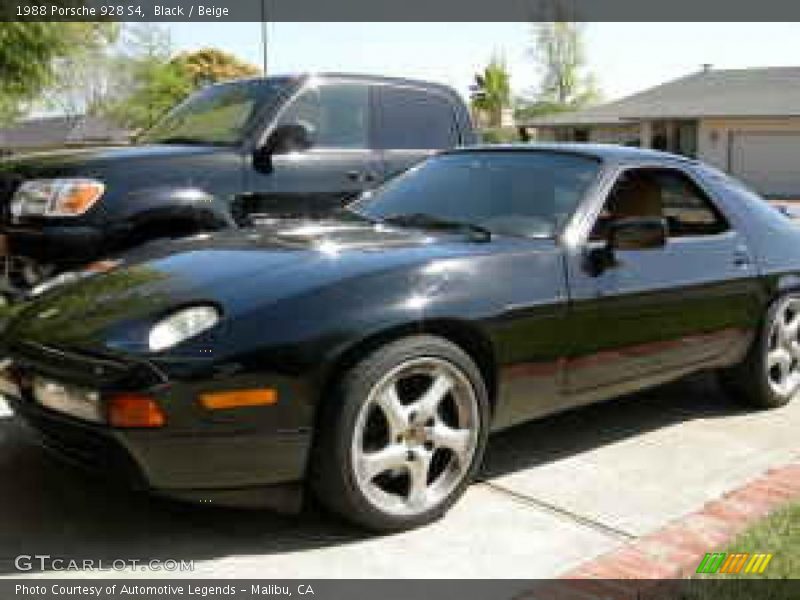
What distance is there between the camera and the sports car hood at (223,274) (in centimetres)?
356

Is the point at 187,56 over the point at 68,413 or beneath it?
over

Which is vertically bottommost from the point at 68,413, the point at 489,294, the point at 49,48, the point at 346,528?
the point at 346,528

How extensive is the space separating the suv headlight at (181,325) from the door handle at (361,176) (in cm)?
366

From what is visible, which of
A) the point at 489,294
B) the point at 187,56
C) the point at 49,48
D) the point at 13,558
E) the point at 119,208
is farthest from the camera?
the point at 187,56

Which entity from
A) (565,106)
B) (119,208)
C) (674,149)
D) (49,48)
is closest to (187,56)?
(565,106)

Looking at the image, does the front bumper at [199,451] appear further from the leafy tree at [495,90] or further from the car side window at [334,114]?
the leafy tree at [495,90]

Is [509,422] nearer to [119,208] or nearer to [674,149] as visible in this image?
[119,208]

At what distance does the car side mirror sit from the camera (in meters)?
4.43

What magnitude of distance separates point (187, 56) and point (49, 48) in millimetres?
62119

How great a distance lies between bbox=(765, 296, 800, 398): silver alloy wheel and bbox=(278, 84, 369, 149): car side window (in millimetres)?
3063

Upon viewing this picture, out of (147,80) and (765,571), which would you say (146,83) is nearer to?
(147,80)

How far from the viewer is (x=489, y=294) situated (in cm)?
396

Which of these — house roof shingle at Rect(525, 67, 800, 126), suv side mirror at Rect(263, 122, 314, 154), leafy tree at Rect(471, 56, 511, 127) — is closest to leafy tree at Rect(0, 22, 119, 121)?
suv side mirror at Rect(263, 122, 314, 154)

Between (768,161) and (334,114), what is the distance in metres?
34.7
